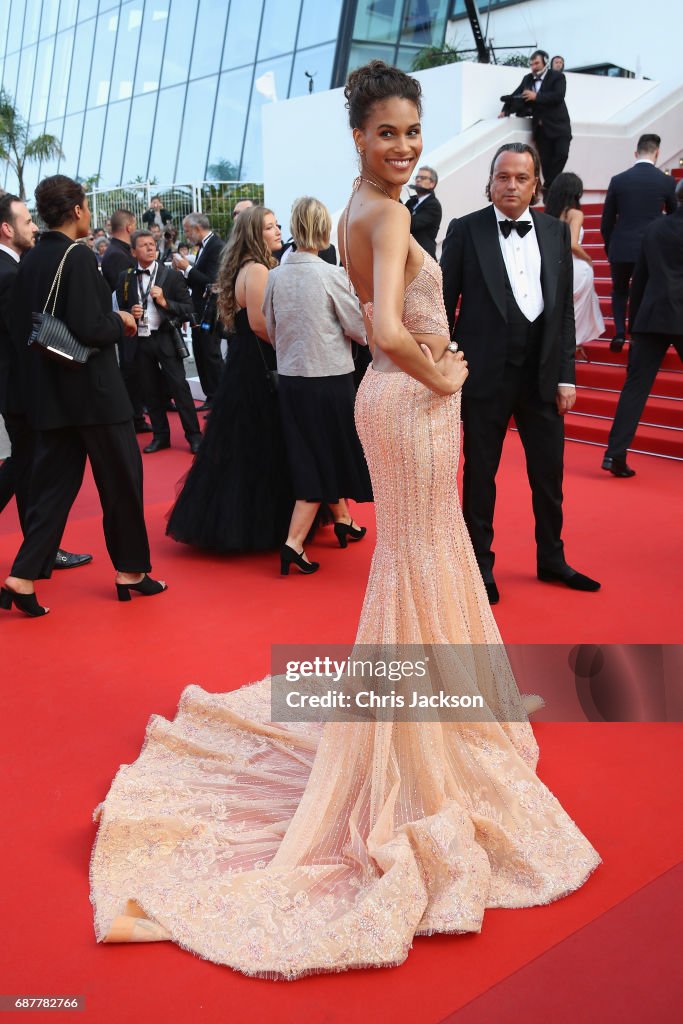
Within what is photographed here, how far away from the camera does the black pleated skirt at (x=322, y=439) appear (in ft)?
16.4

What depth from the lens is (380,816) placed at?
2.51 metres

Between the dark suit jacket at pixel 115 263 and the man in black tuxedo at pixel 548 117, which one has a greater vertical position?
the man in black tuxedo at pixel 548 117

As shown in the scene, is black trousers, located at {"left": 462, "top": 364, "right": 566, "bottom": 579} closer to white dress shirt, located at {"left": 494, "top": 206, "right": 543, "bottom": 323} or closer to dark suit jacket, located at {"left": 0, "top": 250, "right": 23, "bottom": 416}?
white dress shirt, located at {"left": 494, "top": 206, "right": 543, "bottom": 323}

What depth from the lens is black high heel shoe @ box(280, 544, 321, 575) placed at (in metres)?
4.97

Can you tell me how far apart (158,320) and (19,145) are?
84.9 ft

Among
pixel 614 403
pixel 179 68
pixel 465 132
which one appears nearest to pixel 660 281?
pixel 614 403

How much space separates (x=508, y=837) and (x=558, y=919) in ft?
0.74

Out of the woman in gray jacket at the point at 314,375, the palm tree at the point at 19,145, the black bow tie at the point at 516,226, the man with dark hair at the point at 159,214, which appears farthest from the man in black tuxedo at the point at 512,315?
the palm tree at the point at 19,145

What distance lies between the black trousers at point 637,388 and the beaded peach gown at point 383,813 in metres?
3.98

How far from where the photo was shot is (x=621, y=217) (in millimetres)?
8508

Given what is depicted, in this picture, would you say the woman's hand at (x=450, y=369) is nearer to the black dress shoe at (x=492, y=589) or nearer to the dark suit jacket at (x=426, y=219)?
the black dress shoe at (x=492, y=589)

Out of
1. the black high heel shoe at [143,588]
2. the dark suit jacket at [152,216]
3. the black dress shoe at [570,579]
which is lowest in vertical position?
the black high heel shoe at [143,588]

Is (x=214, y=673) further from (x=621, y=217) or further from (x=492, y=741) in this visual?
(x=621, y=217)

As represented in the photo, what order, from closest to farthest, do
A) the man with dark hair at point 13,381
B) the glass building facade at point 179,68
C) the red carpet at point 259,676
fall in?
1. the red carpet at point 259,676
2. the man with dark hair at point 13,381
3. the glass building facade at point 179,68
